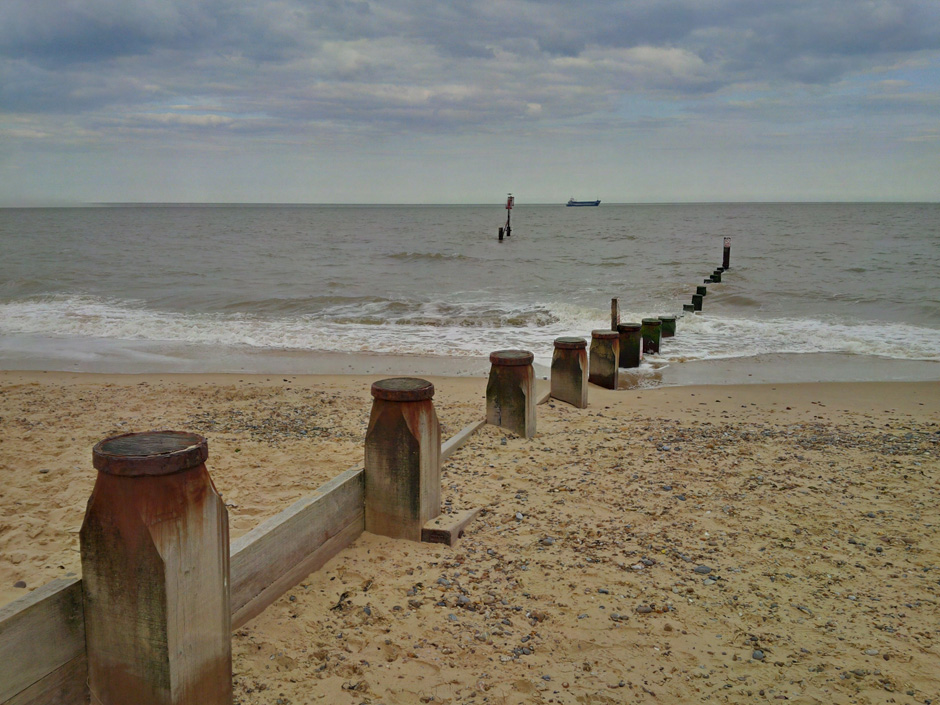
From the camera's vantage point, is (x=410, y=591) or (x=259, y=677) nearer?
(x=259, y=677)

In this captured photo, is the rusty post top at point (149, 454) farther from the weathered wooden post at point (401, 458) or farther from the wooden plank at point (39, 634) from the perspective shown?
the weathered wooden post at point (401, 458)

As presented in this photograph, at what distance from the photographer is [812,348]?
13844 mm

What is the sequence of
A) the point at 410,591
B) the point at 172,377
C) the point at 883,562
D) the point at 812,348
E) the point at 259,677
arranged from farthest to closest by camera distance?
the point at 812,348
the point at 172,377
the point at 883,562
the point at 410,591
the point at 259,677

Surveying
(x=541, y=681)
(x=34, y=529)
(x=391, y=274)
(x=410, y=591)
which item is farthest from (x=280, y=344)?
(x=391, y=274)

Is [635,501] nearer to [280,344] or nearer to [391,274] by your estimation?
[280,344]

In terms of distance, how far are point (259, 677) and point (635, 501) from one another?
3.00m

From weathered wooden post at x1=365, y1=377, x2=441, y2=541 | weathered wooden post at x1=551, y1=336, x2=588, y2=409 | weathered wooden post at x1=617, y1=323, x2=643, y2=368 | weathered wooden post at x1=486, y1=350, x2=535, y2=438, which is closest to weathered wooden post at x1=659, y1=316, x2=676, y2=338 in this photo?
weathered wooden post at x1=617, y1=323, x2=643, y2=368

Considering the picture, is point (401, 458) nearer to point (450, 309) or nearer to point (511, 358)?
point (511, 358)

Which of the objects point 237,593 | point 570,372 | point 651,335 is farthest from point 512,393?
point 651,335

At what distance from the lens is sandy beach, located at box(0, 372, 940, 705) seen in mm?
3281

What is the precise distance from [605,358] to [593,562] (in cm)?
591

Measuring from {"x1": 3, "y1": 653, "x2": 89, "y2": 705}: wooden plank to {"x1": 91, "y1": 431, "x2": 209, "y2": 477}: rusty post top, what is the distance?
2.40 ft

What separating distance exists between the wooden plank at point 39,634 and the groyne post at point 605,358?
8.13 metres

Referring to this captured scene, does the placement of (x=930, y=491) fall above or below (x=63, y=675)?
below
